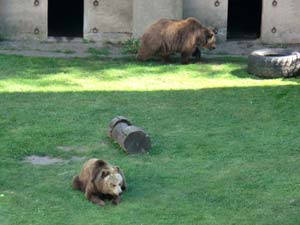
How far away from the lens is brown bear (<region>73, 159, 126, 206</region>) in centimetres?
739

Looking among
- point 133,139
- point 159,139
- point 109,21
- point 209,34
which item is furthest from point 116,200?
point 109,21

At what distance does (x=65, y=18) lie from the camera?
17.9 meters

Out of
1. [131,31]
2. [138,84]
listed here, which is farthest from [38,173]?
[131,31]

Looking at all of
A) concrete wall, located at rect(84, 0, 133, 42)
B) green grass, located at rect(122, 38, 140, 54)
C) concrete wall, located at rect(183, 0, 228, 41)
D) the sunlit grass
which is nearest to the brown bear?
the sunlit grass

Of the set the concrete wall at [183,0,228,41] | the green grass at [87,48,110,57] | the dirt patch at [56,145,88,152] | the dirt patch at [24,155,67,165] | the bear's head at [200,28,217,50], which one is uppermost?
the concrete wall at [183,0,228,41]

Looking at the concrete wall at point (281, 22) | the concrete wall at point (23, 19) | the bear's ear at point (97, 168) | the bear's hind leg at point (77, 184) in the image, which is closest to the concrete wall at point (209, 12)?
the concrete wall at point (281, 22)

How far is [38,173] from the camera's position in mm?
8336

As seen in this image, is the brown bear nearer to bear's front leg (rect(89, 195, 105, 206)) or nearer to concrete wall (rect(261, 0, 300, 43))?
bear's front leg (rect(89, 195, 105, 206))

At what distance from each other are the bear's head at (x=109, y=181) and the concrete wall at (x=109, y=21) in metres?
8.22

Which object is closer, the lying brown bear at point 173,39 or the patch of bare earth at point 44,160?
the patch of bare earth at point 44,160

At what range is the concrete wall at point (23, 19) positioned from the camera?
15.3 meters

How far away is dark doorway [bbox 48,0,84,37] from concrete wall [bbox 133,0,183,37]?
5.15ft

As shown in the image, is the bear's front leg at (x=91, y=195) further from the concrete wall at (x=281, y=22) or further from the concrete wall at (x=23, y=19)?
the concrete wall at (x=281, y=22)

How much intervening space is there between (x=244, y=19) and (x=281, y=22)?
2.78m
